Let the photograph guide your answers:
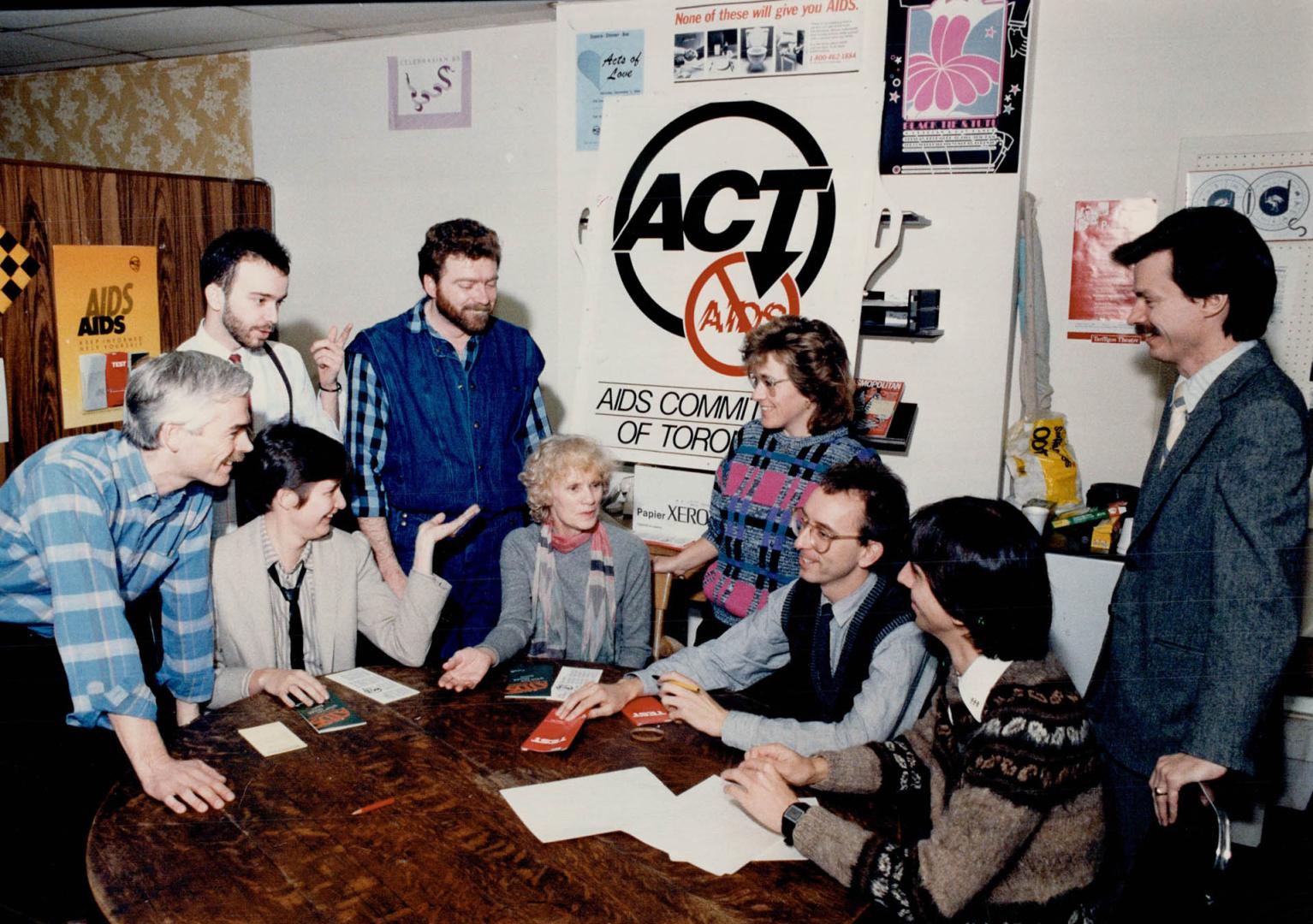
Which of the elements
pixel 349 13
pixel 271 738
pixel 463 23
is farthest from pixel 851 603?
pixel 349 13

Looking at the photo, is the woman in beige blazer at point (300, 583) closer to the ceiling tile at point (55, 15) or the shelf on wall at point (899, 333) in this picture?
the shelf on wall at point (899, 333)

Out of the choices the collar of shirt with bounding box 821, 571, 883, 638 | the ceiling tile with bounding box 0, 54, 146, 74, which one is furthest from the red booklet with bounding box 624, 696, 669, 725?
the ceiling tile with bounding box 0, 54, 146, 74

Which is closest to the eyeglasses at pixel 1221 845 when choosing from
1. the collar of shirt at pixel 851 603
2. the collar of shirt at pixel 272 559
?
the collar of shirt at pixel 851 603

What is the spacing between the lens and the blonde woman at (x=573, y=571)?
2.60 m

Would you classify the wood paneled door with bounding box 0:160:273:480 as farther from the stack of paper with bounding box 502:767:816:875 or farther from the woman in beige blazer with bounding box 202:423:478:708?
the stack of paper with bounding box 502:767:816:875

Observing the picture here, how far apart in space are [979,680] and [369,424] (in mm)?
1972

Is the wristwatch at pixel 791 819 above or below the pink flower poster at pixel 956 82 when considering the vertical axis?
below

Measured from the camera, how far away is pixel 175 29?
4.12 m

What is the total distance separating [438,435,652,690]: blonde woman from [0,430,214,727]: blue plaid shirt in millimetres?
767

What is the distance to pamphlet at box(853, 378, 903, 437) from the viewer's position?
3305mm

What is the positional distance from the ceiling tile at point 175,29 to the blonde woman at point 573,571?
2.45 meters

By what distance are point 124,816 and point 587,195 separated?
→ 9.04 ft

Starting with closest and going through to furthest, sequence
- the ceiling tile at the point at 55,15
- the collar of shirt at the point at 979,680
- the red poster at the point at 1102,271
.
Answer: the collar of shirt at the point at 979,680 → the red poster at the point at 1102,271 → the ceiling tile at the point at 55,15

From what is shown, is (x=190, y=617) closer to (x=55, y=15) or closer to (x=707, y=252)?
(x=707, y=252)
